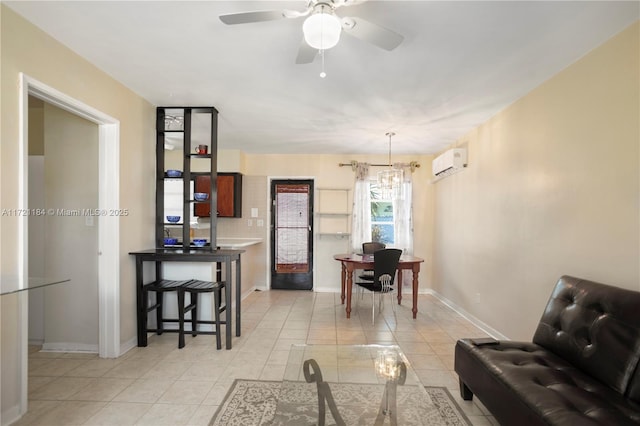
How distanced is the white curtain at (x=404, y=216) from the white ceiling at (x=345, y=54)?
1.74 meters

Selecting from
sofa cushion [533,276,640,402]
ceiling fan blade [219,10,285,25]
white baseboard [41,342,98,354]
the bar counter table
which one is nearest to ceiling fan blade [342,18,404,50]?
ceiling fan blade [219,10,285,25]

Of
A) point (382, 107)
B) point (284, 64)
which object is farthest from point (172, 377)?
point (382, 107)

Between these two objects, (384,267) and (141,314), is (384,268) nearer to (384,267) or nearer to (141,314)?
(384,267)

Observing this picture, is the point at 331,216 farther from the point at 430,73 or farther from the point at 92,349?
the point at 92,349

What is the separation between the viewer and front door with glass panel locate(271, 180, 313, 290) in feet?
17.9

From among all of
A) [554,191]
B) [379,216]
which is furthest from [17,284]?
[379,216]

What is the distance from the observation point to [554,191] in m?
2.43

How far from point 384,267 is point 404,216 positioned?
1706 mm

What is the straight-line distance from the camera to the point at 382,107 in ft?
10.5

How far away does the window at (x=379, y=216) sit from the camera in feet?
17.6

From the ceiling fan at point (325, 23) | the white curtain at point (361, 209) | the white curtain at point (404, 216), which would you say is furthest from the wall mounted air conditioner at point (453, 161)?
the ceiling fan at point (325, 23)

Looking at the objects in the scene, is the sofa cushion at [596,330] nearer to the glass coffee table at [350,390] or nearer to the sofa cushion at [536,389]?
the sofa cushion at [536,389]

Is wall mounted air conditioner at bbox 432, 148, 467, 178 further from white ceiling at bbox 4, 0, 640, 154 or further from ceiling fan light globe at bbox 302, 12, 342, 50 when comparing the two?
ceiling fan light globe at bbox 302, 12, 342, 50

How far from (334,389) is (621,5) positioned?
262cm
